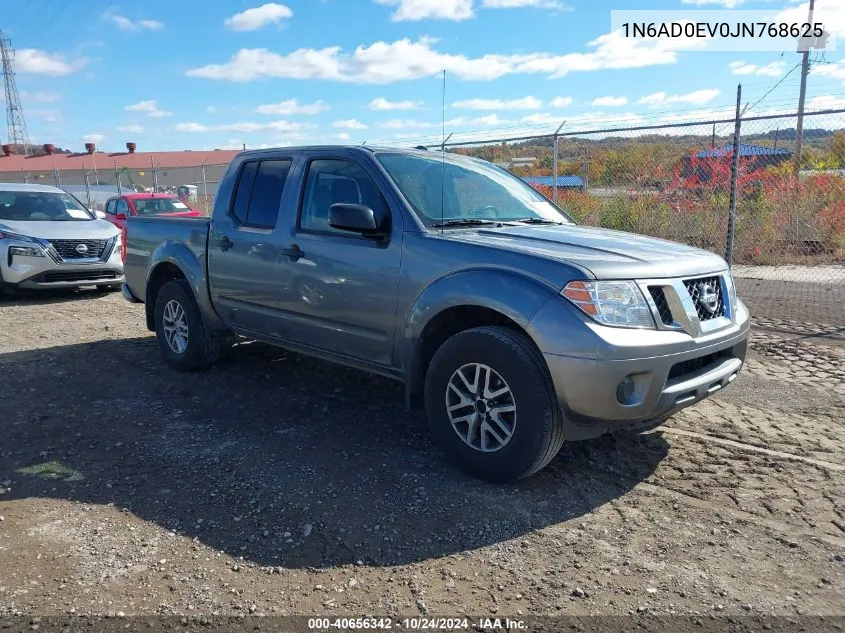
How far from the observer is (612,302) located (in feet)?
11.0

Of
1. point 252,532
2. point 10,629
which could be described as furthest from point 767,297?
point 10,629

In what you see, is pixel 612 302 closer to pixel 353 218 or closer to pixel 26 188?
pixel 353 218

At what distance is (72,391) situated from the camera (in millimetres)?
5535

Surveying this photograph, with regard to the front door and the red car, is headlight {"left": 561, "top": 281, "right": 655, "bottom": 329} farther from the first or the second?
the red car

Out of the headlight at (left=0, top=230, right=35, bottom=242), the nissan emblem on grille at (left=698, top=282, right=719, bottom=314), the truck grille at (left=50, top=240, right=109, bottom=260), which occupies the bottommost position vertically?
the truck grille at (left=50, top=240, right=109, bottom=260)

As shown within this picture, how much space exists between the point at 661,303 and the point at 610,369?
0.55 meters

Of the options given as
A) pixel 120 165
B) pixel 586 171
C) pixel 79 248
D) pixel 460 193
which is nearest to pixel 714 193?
pixel 586 171

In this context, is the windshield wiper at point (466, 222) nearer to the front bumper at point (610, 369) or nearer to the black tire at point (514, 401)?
the black tire at point (514, 401)

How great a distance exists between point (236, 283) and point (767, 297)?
7.07 meters

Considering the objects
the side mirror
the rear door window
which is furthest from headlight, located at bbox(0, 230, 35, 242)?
the side mirror

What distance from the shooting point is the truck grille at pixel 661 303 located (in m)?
3.49

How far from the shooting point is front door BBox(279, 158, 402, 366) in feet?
13.7

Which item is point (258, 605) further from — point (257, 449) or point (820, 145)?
point (820, 145)

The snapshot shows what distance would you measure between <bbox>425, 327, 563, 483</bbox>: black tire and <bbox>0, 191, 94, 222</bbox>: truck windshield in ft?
30.5
